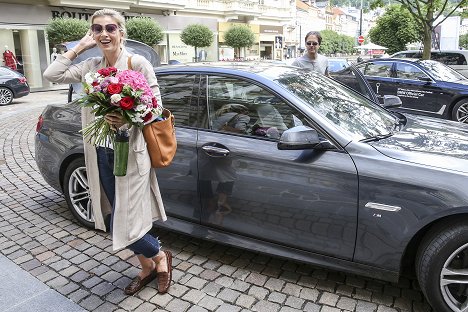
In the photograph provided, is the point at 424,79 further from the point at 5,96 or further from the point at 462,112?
the point at 5,96

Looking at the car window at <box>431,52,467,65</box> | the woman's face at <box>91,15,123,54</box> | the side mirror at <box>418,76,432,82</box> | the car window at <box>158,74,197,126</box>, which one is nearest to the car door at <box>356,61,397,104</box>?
the side mirror at <box>418,76,432,82</box>

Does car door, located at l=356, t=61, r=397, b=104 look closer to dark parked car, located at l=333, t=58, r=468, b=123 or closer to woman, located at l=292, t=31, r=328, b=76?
dark parked car, located at l=333, t=58, r=468, b=123

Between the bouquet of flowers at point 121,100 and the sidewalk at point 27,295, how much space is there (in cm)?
106

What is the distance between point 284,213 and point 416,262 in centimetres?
86

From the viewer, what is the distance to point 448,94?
9.47m

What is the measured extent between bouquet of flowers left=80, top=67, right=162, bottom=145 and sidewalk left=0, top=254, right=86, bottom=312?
53.3 inches

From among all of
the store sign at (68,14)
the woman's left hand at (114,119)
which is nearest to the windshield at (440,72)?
the woman's left hand at (114,119)

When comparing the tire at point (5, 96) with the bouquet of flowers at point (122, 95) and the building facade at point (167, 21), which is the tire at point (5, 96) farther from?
the bouquet of flowers at point (122, 95)

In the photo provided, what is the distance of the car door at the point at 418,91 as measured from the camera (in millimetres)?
9641

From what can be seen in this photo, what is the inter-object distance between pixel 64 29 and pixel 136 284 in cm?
1935

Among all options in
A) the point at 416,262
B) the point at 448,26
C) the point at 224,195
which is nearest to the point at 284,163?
the point at 224,195

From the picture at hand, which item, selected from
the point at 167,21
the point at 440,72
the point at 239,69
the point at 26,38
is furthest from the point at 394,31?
the point at 239,69

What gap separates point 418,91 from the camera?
9.89 m

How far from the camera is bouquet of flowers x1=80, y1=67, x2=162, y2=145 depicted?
7.78 feet
